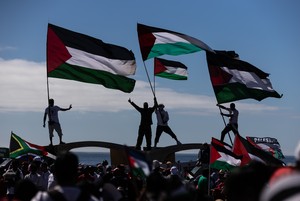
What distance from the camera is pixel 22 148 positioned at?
19.2 m

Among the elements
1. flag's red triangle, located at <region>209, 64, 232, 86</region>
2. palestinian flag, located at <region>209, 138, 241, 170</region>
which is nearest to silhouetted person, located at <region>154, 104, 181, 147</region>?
flag's red triangle, located at <region>209, 64, 232, 86</region>

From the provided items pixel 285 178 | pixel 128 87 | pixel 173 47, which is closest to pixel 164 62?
pixel 173 47

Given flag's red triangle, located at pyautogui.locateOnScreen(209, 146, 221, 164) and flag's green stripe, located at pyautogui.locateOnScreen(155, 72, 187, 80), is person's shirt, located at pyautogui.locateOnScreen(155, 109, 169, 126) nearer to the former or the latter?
flag's green stripe, located at pyautogui.locateOnScreen(155, 72, 187, 80)

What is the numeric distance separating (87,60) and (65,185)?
569 inches

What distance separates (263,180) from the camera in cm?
513

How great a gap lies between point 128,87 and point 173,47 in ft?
8.74

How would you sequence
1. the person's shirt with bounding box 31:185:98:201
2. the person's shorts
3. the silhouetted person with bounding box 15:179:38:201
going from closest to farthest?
the person's shirt with bounding box 31:185:98:201 → the silhouetted person with bounding box 15:179:38:201 → the person's shorts

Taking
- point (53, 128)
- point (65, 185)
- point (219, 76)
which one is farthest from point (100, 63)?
point (65, 185)

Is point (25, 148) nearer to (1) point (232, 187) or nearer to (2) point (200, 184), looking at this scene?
(2) point (200, 184)

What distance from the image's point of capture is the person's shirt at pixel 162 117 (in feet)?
82.6

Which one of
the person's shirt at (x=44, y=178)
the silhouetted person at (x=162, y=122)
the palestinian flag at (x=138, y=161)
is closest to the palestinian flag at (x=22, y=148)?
the person's shirt at (x=44, y=178)

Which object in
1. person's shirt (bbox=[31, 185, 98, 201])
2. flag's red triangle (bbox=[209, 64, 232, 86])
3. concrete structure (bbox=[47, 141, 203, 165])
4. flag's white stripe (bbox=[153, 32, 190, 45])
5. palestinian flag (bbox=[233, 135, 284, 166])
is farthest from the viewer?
concrete structure (bbox=[47, 141, 203, 165])

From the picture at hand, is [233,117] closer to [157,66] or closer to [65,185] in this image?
[157,66]

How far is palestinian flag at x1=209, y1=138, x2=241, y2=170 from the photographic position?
15883 millimetres
